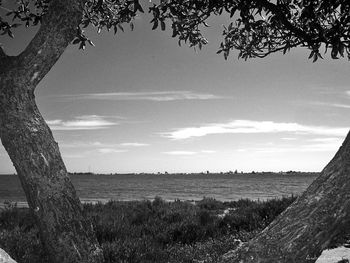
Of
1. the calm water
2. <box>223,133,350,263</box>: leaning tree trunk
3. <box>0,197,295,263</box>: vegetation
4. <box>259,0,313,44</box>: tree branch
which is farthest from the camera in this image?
the calm water

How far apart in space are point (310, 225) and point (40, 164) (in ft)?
7.79

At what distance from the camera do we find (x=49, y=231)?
316cm

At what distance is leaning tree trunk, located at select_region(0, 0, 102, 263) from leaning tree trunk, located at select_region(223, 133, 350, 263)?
1393mm

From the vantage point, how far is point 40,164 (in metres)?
3.18

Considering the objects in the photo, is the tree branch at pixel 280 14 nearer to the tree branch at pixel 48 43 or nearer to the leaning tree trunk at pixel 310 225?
the tree branch at pixel 48 43

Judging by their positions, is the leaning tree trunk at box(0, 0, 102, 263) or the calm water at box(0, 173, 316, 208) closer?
the leaning tree trunk at box(0, 0, 102, 263)

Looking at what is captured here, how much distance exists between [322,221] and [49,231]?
2.34 meters

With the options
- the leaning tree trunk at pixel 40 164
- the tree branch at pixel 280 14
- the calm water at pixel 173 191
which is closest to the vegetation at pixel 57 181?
the leaning tree trunk at pixel 40 164

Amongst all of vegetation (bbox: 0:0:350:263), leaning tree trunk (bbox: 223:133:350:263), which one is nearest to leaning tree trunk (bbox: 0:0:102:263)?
vegetation (bbox: 0:0:350:263)

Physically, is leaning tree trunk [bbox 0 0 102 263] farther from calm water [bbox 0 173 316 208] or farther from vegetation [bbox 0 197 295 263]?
calm water [bbox 0 173 316 208]

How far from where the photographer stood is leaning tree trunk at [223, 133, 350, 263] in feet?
9.23

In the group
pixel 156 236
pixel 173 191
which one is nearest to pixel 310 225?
pixel 156 236

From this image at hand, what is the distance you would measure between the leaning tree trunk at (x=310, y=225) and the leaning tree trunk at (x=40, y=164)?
1393 millimetres

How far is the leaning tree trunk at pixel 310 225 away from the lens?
2814mm
